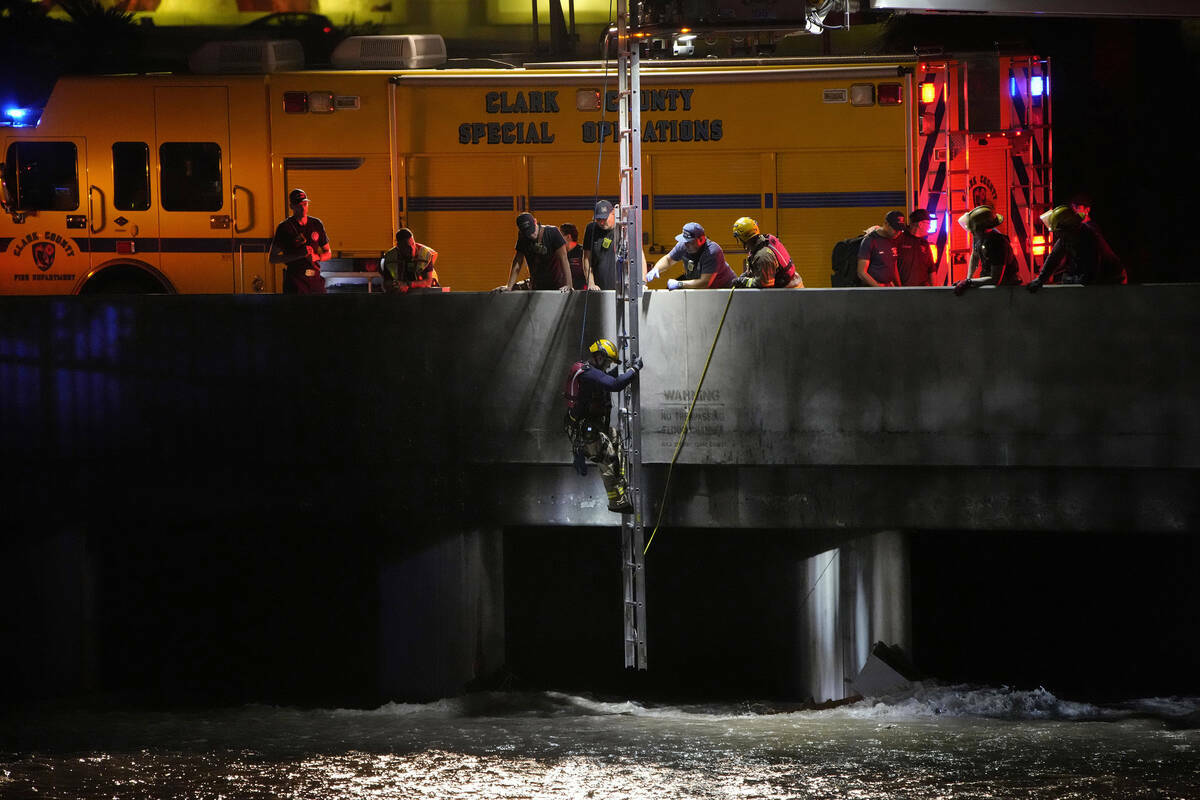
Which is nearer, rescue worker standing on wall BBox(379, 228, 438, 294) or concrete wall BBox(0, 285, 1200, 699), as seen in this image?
concrete wall BBox(0, 285, 1200, 699)

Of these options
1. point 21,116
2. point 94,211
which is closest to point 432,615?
point 94,211

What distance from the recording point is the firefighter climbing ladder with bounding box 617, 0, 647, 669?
11.6m

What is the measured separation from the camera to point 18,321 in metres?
12.9

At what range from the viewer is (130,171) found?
15977mm

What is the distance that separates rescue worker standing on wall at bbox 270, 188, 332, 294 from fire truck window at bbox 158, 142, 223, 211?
230 centimetres

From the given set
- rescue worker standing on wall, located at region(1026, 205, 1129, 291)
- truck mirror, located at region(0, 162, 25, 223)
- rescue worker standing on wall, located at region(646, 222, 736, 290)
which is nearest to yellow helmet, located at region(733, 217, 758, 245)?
rescue worker standing on wall, located at region(646, 222, 736, 290)

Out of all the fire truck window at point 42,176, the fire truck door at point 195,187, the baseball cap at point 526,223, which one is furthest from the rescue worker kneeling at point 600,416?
the fire truck window at point 42,176

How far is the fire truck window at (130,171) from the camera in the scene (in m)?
16.0

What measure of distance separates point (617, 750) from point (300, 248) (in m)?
6.04

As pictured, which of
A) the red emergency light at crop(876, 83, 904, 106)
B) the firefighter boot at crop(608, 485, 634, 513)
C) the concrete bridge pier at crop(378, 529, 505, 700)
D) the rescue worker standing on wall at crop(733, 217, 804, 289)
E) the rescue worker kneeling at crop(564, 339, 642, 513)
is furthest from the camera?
the red emergency light at crop(876, 83, 904, 106)

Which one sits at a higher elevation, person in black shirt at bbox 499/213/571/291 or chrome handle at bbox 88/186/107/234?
chrome handle at bbox 88/186/107/234

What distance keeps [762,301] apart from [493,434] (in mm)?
2701

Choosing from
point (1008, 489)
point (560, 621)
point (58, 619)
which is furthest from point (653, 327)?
point (58, 619)

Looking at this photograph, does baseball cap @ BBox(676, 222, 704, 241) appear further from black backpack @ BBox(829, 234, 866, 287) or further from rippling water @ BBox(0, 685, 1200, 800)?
rippling water @ BBox(0, 685, 1200, 800)
